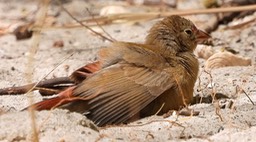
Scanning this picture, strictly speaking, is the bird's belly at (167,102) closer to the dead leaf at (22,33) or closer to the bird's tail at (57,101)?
the bird's tail at (57,101)

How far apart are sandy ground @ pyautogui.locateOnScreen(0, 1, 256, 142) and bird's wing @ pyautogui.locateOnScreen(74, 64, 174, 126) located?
A: 13 centimetres

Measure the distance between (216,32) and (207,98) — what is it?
6.86ft

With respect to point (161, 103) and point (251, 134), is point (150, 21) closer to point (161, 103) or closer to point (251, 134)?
point (161, 103)

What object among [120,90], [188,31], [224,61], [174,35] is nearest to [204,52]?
[224,61]

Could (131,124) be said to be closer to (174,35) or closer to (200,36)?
(174,35)

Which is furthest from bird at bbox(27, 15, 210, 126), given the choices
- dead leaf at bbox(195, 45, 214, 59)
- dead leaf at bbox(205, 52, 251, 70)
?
dead leaf at bbox(195, 45, 214, 59)

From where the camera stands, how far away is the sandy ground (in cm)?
414

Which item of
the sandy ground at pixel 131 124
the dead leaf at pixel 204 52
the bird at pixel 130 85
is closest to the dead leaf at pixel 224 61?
the sandy ground at pixel 131 124

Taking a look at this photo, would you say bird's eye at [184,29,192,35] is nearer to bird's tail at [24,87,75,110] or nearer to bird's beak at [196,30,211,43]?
bird's beak at [196,30,211,43]

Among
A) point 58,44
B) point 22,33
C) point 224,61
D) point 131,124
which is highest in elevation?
point 22,33

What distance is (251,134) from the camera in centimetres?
421

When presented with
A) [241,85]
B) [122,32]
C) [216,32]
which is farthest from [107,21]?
[241,85]

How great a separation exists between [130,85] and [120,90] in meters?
0.09

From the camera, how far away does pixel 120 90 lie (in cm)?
478
